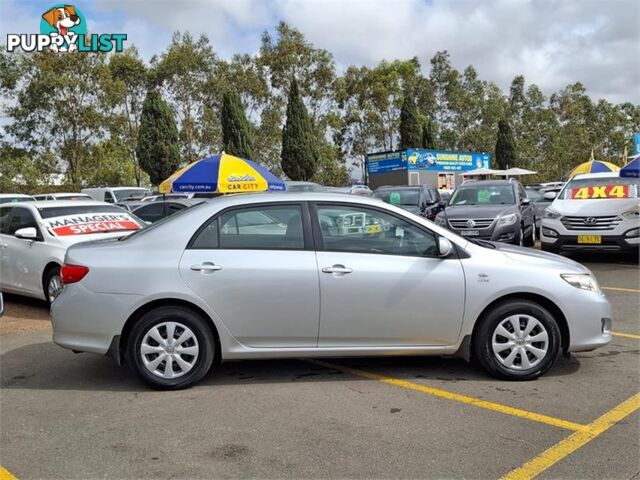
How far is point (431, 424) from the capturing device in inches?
Answer: 152

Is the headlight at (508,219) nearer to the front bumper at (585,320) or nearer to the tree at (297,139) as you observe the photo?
the front bumper at (585,320)

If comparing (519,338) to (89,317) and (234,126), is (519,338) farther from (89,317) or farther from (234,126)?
(234,126)

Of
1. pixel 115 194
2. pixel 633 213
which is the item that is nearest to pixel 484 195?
pixel 633 213

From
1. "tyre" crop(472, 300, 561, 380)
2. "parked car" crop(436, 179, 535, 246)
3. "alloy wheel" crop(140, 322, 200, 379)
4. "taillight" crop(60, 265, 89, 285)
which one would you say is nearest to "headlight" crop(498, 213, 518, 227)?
"parked car" crop(436, 179, 535, 246)

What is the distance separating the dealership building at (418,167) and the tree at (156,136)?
43.3 feet

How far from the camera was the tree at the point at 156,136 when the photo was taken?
3319 centimetres

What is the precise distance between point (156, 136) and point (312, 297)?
30.9 meters

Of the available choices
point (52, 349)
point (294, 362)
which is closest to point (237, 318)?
point (294, 362)

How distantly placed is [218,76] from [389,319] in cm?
3376

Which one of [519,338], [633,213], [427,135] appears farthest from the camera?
[427,135]

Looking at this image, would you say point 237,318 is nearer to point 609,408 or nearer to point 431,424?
point 431,424

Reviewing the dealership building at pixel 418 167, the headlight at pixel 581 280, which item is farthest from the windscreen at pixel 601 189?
the dealership building at pixel 418 167

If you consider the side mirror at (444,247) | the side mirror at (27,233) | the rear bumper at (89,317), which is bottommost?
the rear bumper at (89,317)

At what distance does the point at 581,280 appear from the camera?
468 centimetres
